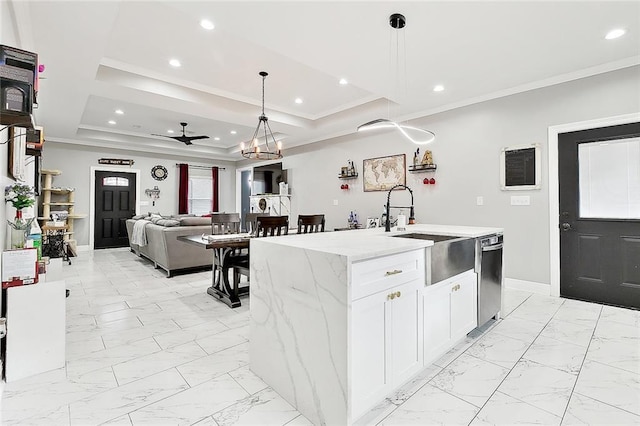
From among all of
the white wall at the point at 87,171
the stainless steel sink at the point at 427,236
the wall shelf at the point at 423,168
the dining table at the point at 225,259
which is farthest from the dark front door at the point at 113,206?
the stainless steel sink at the point at 427,236

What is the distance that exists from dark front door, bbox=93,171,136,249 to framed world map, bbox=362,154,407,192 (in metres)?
6.38

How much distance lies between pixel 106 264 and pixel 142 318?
11.8 feet

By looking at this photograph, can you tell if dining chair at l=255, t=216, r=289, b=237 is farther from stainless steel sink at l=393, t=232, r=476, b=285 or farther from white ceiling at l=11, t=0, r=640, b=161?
white ceiling at l=11, t=0, r=640, b=161

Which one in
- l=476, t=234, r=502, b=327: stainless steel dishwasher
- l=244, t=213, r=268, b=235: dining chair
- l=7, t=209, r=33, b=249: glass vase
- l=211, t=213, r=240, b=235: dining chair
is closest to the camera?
l=7, t=209, r=33, b=249: glass vase

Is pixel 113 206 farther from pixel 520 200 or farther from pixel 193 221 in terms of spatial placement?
pixel 520 200

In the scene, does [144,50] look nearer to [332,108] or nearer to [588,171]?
[332,108]

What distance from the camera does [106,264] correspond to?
5871 millimetres

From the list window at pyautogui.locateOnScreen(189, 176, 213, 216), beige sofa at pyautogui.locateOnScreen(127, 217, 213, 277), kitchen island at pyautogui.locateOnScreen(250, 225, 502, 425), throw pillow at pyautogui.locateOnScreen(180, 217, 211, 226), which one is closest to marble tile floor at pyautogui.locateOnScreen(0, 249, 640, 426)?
kitchen island at pyautogui.locateOnScreen(250, 225, 502, 425)

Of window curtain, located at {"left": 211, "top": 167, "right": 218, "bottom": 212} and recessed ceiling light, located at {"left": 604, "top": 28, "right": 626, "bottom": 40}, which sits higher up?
recessed ceiling light, located at {"left": 604, "top": 28, "right": 626, "bottom": 40}

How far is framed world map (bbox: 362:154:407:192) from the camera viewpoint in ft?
17.5

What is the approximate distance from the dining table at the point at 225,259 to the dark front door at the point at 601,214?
377 centimetres

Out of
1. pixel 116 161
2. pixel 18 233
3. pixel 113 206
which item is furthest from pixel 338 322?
pixel 116 161

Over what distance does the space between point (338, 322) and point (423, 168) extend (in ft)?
13.0

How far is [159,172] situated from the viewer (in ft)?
28.7
